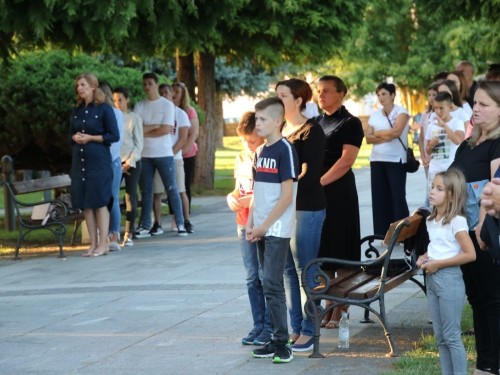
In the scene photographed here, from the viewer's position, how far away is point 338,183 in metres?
7.02

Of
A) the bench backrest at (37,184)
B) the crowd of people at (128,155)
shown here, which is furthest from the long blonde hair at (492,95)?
the bench backrest at (37,184)

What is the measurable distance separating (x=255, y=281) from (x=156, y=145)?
20.6 feet

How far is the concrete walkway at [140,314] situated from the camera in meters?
6.16

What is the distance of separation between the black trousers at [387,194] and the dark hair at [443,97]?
1.39 meters

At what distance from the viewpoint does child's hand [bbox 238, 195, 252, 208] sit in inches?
253

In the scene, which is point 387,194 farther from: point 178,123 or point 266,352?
point 266,352

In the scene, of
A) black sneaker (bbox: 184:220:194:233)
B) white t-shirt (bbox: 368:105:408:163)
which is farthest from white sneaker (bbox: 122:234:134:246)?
white t-shirt (bbox: 368:105:408:163)

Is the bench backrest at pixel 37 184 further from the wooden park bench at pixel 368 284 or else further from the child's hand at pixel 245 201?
the wooden park bench at pixel 368 284

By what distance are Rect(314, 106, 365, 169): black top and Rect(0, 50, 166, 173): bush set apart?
25.9ft

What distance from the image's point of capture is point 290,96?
644 cm

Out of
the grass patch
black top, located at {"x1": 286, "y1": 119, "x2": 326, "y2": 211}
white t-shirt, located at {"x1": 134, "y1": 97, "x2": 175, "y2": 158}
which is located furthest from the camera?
white t-shirt, located at {"x1": 134, "y1": 97, "x2": 175, "y2": 158}

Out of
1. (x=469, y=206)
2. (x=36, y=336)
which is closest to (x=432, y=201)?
(x=469, y=206)

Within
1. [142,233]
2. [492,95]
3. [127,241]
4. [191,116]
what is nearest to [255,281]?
[492,95]

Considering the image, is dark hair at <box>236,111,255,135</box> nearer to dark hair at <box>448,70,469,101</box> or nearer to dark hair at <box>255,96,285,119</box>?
dark hair at <box>255,96,285,119</box>
